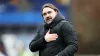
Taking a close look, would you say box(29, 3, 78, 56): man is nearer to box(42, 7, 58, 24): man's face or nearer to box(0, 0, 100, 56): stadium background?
box(42, 7, 58, 24): man's face

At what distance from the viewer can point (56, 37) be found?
510cm

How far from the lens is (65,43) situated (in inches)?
202

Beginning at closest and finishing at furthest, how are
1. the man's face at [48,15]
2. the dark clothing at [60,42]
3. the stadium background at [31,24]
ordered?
the dark clothing at [60,42] → the man's face at [48,15] → the stadium background at [31,24]

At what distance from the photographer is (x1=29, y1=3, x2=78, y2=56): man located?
5.02 meters

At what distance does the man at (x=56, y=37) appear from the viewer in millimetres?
5023

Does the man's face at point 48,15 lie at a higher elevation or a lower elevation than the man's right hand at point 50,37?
higher

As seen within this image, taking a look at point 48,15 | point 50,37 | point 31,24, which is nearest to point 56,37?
point 50,37

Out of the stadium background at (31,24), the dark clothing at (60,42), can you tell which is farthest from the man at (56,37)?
the stadium background at (31,24)

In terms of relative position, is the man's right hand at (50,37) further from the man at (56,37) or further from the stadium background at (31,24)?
the stadium background at (31,24)

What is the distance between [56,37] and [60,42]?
0.08 meters

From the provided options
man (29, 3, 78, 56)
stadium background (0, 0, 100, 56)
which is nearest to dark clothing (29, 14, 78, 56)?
man (29, 3, 78, 56)

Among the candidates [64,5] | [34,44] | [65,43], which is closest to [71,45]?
[65,43]

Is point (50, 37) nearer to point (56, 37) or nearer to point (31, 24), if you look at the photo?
point (56, 37)

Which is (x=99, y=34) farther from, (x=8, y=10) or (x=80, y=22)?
(x=8, y=10)
